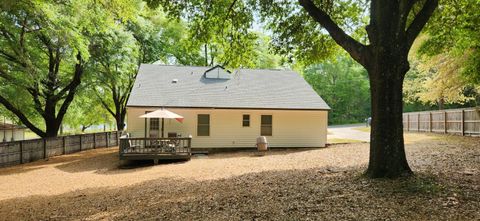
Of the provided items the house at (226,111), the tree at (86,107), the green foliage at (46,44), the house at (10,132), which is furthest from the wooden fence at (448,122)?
the house at (10,132)

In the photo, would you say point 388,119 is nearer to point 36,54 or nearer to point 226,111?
point 226,111

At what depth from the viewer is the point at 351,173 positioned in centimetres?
815

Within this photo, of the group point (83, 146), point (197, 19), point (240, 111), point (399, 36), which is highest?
Result: point (197, 19)

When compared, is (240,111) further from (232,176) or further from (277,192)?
(277,192)

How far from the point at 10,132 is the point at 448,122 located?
4290 centimetres

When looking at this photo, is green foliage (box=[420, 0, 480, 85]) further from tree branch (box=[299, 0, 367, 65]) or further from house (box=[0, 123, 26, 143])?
house (box=[0, 123, 26, 143])

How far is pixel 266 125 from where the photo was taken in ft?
63.0

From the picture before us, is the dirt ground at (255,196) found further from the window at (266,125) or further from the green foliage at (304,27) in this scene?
the window at (266,125)

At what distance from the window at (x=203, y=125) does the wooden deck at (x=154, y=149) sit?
2629mm

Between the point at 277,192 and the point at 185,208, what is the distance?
2002 mm

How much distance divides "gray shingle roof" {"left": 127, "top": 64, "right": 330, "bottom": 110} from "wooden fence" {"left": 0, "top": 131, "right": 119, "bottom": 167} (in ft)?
Result: 19.2

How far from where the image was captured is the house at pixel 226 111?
59.3ft

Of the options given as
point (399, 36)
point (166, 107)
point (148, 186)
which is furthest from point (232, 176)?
point (166, 107)

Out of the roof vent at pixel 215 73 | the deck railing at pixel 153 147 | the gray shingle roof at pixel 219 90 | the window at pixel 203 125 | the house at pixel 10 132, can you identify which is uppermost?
the roof vent at pixel 215 73
